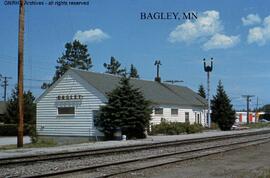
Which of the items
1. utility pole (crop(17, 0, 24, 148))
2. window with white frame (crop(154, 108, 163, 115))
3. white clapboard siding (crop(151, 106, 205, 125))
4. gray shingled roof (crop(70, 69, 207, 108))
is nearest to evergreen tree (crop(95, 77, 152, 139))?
gray shingled roof (crop(70, 69, 207, 108))

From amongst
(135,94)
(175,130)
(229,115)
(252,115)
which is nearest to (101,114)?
(135,94)

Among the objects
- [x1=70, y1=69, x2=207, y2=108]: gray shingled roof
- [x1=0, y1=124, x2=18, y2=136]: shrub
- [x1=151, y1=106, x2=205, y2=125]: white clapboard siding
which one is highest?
[x1=70, y1=69, x2=207, y2=108]: gray shingled roof

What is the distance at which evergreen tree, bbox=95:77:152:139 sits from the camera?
36.9 meters

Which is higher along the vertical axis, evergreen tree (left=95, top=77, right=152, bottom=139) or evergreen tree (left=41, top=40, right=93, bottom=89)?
evergreen tree (left=41, top=40, right=93, bottom=89)

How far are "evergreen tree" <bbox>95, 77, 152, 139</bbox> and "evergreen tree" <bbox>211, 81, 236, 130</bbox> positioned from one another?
81.5ft

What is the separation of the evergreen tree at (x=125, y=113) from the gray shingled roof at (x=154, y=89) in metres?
2.11

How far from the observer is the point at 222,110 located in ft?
201

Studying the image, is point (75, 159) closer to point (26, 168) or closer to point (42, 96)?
point (26, 168)

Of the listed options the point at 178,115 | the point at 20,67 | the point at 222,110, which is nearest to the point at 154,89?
the point at 178,115

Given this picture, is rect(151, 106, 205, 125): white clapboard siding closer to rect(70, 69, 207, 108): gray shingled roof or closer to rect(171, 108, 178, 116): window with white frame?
rect(171, 108, 178, 116): window with white frame

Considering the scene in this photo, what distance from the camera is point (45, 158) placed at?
1908cm

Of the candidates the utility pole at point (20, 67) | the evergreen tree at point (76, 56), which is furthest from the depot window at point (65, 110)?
the evergreen tree at point (76, 56)

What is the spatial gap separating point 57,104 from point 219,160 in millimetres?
24375

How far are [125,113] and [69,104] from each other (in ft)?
20.8
